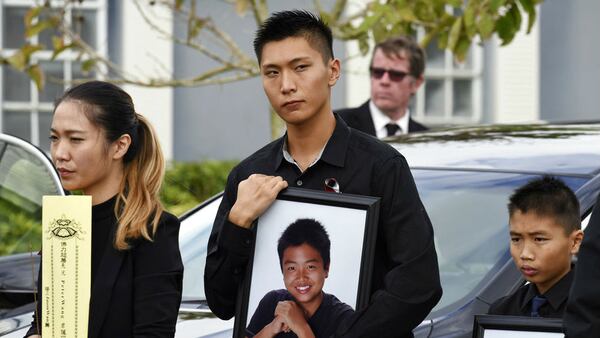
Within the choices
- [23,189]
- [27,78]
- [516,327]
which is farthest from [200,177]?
[516,327]

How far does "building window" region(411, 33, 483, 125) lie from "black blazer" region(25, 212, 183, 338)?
38.8 ft

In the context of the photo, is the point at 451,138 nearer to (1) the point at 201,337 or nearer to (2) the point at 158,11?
(1) the point at 201,337

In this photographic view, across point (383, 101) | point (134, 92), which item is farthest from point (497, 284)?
point (134, 92)

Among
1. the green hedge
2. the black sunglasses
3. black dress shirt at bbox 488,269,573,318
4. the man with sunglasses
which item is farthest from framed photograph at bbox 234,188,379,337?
the green hedge

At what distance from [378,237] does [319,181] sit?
0.22m

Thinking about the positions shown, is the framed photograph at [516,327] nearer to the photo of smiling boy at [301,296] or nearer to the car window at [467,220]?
the photo of smiling boy at [301,296]

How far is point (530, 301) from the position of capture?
13.0 ft

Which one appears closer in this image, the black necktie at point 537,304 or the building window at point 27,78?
the black necktie at point 537,304

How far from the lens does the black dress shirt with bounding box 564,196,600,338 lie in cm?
283

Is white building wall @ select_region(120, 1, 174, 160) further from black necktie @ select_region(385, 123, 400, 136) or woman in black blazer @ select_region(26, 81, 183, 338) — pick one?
woman in black blazer @ select_region(26, 81, 183, 338)

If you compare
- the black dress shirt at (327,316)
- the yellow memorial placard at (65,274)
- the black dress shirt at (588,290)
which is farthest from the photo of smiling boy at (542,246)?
the yellow memorial placard at (65,274)

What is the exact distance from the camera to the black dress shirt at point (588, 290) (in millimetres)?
2830

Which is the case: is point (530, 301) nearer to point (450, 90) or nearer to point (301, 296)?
point (301, 296)

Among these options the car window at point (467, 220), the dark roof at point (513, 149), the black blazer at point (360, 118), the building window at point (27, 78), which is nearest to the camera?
the car window at point (467, 220)
